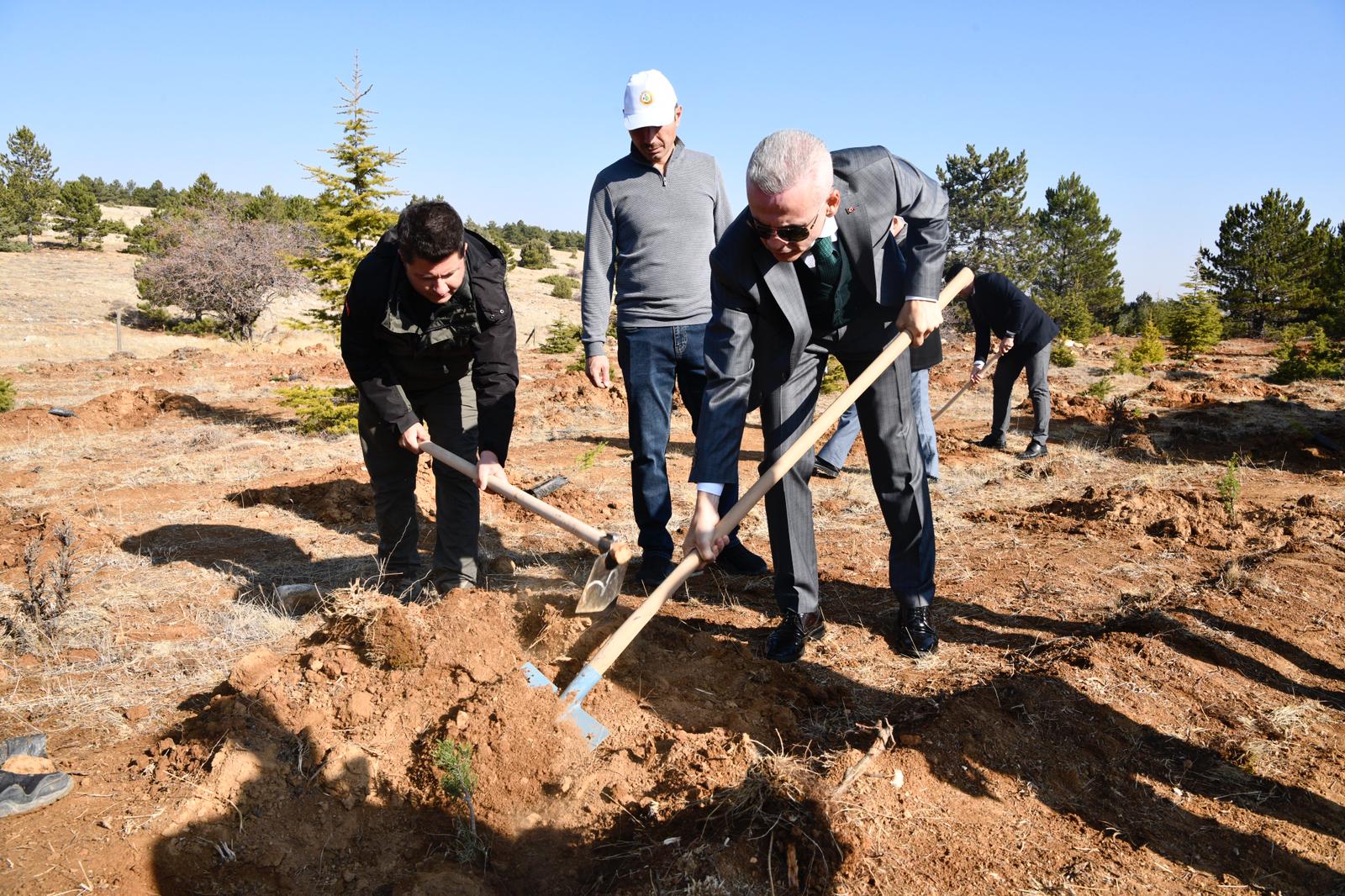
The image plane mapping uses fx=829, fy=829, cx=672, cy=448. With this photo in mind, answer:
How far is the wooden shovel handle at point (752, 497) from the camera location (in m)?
2.79

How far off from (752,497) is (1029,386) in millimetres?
6247

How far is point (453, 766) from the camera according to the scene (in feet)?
8.20

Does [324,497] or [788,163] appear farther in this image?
[324,497]

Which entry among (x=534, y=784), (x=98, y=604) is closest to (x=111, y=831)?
(x=534, y=784)

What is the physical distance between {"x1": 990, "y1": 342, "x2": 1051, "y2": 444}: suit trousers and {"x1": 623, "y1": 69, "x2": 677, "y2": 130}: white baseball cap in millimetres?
5204

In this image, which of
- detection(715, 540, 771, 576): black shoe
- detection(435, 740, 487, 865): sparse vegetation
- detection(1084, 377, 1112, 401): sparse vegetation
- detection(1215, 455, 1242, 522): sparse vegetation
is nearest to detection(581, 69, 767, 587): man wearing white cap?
detection(715, 540, 771, 576): black shoe

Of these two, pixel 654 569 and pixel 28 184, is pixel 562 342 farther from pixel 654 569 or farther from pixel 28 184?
pixel 28 184

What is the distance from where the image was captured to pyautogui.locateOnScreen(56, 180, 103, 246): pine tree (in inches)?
1412

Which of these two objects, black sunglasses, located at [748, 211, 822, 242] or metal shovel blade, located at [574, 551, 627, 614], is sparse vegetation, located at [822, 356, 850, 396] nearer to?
metal shovel blade, located at [574, 551, 627, 614]

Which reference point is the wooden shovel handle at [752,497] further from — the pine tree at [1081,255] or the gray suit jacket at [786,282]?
the pine tree at [1081,255]

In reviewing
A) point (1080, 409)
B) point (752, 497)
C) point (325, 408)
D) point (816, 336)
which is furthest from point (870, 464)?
point (1080, 409)

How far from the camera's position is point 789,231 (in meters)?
2.59

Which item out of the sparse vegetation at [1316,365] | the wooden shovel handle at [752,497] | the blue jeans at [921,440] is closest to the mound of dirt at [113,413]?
the blue jeans at [921,440]

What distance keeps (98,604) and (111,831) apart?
2.19 m
